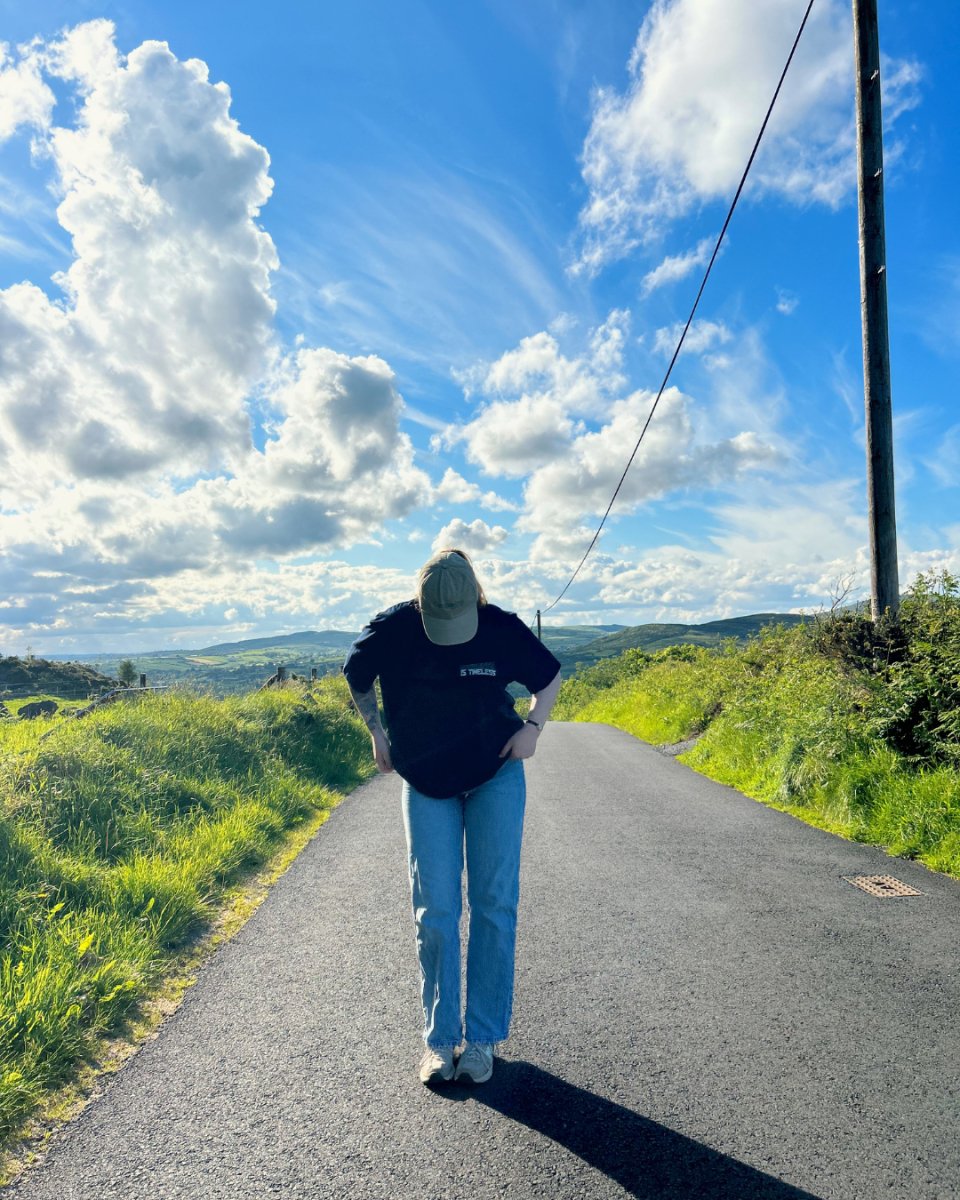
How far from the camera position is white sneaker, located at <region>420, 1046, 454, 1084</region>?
2955mm

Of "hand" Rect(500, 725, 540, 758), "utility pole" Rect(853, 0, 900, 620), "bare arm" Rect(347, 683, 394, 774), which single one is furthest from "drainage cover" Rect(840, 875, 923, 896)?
"utility pole" Rect(853, 0, 900, 620)

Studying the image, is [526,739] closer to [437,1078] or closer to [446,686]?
[446,686]

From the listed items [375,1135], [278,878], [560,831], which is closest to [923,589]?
[560,831]

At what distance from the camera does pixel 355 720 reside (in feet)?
47.8

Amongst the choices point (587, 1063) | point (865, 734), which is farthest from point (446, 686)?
point (865, 734)

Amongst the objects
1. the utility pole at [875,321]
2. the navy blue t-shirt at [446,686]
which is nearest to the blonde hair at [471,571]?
the navy blue t-shirt at [446,686]

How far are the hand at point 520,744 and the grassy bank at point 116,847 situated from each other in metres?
2.19

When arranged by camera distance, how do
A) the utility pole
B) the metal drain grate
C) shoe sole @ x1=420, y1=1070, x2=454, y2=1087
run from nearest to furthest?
shoe sole @ x1=420, y1=1070, x2=454, y2=1087
the metal drain grate
the utility pole

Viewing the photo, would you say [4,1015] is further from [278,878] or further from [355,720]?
[355,720]

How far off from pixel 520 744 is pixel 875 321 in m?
8.54

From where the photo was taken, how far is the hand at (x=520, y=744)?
3.05 metres

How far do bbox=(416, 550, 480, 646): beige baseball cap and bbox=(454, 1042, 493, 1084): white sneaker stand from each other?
1.55 m

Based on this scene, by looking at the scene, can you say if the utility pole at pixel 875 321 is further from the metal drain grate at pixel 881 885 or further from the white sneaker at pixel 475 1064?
the white sneaker at pixel 475 1064

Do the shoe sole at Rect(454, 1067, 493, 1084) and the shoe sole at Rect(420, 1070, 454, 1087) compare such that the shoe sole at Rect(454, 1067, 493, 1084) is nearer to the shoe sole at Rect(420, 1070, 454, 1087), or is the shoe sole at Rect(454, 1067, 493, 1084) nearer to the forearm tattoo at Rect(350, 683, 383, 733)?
the shoe sole at Rect(420, 1070, 454, 1087)
